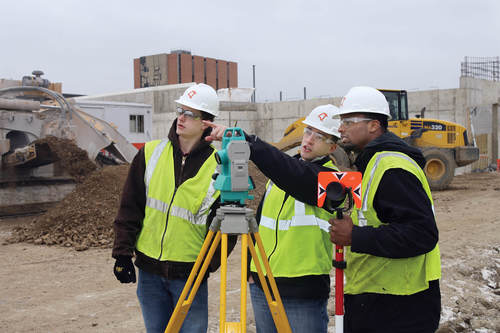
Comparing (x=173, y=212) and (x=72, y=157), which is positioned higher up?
(x=72, y=157)

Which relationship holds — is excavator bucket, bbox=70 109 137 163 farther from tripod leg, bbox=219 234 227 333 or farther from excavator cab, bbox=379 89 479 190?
excavator cab, bbox=379 89 479 190

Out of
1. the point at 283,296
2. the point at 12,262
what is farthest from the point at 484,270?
the point at 12,262

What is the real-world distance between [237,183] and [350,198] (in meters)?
0.49

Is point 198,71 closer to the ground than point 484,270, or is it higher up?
higher up

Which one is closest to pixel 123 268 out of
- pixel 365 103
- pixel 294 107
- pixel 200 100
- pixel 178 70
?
pixel 200 100

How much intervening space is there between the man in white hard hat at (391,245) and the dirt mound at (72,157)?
848 centimetres

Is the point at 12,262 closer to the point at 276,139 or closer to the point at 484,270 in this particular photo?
the point at 484,270

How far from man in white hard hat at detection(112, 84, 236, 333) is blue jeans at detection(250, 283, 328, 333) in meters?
0.34

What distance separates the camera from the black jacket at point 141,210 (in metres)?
2.63

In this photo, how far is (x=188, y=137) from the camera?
2.85 m

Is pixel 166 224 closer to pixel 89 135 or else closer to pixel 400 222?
pixel 400 222

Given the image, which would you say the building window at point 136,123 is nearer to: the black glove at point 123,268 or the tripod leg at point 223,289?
the black glove at point 123,268

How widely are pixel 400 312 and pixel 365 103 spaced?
948 mm

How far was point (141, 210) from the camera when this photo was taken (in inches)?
109
